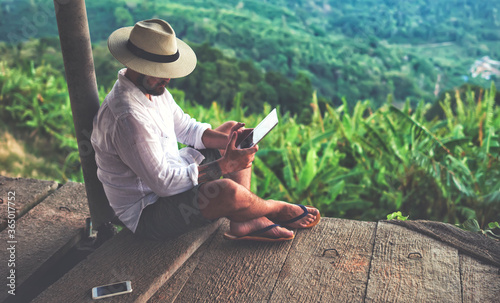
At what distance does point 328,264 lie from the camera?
1.85m

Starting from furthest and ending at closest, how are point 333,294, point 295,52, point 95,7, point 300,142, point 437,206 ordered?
point 295,52 < point 95,7 < point 300,142 < point 437,206 < point 333,294

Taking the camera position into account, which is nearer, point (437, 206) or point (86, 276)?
point (86, 276)

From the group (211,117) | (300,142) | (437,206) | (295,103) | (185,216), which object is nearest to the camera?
(185,216)

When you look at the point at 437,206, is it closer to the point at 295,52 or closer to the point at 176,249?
the point at 176,249

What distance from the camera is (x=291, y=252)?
1935mm

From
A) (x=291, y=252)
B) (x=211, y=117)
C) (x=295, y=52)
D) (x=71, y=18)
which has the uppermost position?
(x=71, y=18)

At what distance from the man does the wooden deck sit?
93 millimetres

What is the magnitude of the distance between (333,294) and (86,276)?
0.94m

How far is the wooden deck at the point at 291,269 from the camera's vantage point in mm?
1657

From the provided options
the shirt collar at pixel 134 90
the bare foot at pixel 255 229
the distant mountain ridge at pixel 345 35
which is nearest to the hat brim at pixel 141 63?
the shirt collar at pixel 134 90

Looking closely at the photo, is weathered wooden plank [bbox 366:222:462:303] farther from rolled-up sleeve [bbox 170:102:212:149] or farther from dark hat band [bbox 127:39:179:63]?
dark hat band [bbox 127:39:179:63]

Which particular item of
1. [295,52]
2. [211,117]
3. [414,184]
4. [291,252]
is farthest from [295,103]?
[291,252]

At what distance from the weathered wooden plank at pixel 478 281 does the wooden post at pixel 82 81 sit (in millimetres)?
1587

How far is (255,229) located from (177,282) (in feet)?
1.38
